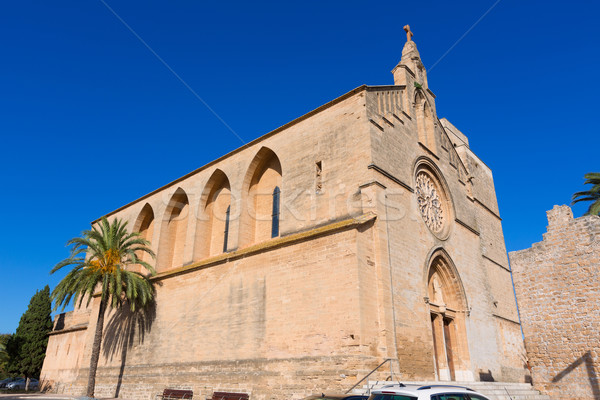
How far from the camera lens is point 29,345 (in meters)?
29.9

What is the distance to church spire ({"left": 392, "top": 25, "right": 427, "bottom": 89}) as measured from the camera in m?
19.1

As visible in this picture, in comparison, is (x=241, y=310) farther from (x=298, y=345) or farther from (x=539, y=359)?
(x=539, y=359)

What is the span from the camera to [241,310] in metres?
15.5

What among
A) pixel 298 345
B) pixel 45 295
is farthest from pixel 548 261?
pixel 45 295

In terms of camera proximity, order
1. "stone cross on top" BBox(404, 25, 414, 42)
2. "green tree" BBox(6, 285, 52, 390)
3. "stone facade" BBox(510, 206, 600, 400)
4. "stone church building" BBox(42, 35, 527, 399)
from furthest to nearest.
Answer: "green tree" BBox(6, 285, 52, 390) → "stone cross on top" BBox(404, 25, 414, 42) → "stone church building" BBox(42, 35, 527, 399) → "stone facade" BBox(510, 206, 600, 400)

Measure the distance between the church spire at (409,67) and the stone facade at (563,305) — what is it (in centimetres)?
902

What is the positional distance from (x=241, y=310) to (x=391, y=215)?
6366 millimetres

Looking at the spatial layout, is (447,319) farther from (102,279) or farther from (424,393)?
(102,279)

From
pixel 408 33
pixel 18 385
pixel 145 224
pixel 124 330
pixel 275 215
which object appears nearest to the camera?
pixel 275 215

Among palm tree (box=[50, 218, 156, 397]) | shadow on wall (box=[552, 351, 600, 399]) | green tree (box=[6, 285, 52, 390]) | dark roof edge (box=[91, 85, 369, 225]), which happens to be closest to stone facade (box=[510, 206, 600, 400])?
shadow on wall (box=[552, 351, 600, 399])

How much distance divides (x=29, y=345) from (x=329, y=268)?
27173mm

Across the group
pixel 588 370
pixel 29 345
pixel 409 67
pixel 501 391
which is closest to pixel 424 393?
pixel 588 370

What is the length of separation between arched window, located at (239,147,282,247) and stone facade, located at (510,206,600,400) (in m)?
9.54

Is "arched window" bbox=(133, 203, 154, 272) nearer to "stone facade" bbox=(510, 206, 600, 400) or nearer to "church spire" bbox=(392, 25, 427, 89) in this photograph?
"church spire" bbox=(392, 25, 427, 89)
